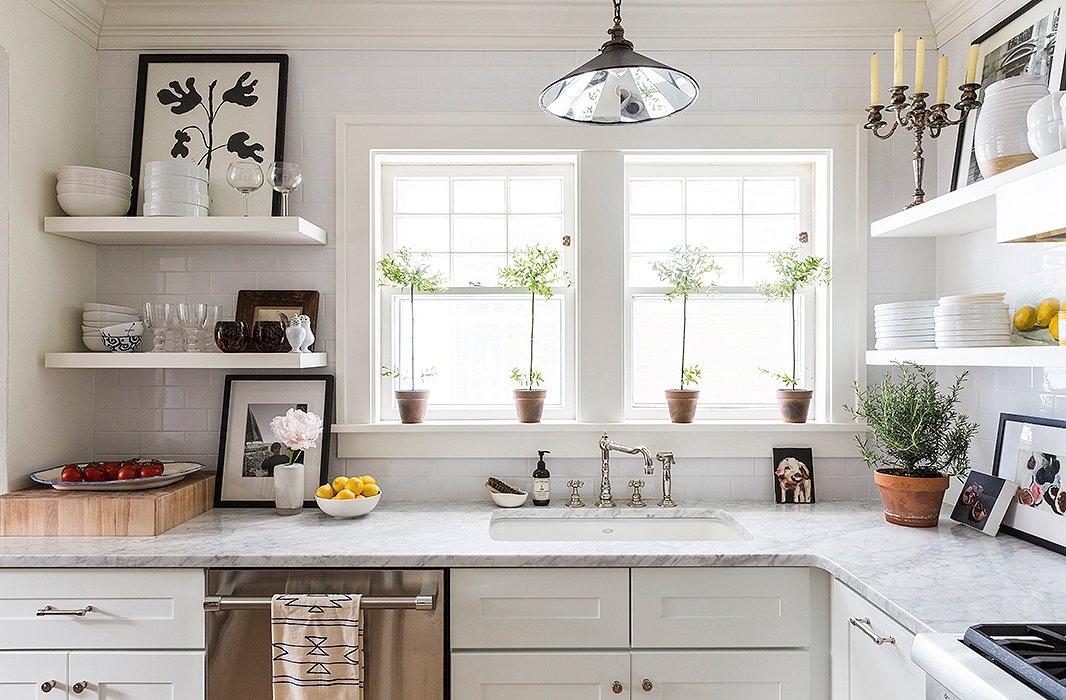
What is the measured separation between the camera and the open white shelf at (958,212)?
5.59 feet

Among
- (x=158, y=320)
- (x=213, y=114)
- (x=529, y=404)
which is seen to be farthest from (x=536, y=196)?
(x=158, y=320)

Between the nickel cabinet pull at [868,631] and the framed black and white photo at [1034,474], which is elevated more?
the framed black and white photo at [1034,474]

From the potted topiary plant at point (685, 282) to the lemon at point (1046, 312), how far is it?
104 cm

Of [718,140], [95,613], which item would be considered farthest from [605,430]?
[95,613]

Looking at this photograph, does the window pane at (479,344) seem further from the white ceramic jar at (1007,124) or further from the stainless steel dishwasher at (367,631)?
the white ceramic jar at (1007,124)

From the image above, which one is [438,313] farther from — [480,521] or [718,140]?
[718,140]

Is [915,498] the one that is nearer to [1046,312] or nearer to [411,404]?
[1046,312]

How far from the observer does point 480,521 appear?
2.46 meters

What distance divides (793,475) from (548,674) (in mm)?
1197

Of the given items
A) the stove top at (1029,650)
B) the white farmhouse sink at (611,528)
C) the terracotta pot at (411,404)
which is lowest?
the white farmhouse sink at (611,528)

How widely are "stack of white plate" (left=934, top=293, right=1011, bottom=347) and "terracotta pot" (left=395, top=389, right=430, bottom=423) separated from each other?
171cm

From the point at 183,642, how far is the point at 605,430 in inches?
58.9

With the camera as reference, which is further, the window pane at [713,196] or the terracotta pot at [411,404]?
the window pane at [713,196]

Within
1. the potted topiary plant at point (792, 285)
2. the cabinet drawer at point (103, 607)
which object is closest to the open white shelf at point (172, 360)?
the cabinet drawer at point (103, 607)
